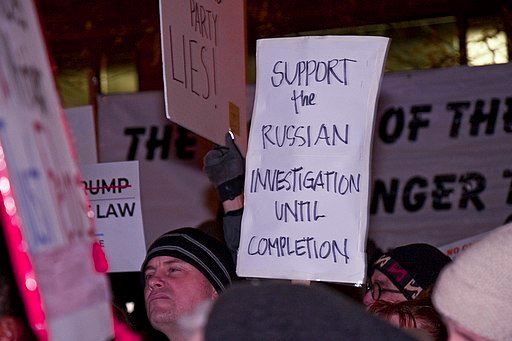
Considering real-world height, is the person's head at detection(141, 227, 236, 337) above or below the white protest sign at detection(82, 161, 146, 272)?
above

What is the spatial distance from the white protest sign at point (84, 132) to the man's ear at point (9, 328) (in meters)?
3.73

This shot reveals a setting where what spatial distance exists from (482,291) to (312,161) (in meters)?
1.52

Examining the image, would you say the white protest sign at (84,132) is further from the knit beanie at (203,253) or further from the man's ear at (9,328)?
the man's ear at (9,328)

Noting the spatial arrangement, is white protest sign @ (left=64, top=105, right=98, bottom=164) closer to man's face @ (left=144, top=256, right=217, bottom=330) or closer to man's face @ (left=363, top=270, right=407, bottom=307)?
man's face @ (left=144, top=256, right=217, bottom=330)

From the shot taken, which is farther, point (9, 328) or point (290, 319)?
point (9, 328)

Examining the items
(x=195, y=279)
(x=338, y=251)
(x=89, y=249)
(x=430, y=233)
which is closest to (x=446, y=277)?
(x=89, y=249)

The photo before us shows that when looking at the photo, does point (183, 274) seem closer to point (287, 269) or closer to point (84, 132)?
point (287, 269)

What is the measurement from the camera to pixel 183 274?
13.1 feet

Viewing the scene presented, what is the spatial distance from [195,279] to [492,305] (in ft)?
6.87

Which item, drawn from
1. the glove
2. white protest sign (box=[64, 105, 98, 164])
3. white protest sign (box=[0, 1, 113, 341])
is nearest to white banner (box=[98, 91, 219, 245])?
white protest sign (box=[64, 105, 98, 164])

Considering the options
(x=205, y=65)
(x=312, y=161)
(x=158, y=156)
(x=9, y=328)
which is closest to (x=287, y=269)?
(x=312, y=161)

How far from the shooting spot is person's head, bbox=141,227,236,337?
3.90 metres

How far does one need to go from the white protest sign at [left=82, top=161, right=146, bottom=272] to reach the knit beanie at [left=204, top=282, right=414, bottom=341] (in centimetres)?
388

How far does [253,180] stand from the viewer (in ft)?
11.5
